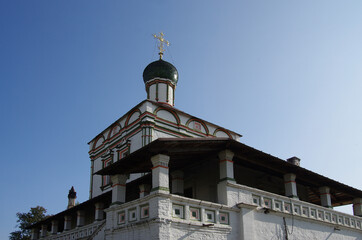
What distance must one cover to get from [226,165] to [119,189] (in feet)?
10.9

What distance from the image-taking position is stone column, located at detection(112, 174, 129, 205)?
1225 cm

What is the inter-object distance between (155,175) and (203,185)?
4.11 metres

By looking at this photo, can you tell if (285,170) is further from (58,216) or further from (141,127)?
(58,216)

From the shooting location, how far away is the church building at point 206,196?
429 inches

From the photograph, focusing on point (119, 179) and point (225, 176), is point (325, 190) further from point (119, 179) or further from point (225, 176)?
point (119, 179)

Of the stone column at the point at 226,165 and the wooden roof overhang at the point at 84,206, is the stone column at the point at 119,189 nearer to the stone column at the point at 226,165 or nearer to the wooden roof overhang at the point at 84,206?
the stone column at the point at 226,165

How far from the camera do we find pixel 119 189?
12.4 m

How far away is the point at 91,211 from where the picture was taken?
20.8 m

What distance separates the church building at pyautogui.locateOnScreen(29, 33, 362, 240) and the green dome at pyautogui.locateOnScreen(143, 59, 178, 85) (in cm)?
418

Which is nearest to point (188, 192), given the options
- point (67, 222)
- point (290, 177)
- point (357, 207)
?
point (290, 177)

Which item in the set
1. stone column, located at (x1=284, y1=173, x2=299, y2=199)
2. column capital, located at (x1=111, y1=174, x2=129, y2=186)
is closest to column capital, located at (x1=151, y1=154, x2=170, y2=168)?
column capital, located at (x1=111, y1=174, x2=129, y2=186)

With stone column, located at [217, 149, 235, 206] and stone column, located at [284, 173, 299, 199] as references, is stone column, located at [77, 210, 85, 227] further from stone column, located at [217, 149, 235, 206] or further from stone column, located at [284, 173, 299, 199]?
stone column, located at [284, 173, 299, 199]

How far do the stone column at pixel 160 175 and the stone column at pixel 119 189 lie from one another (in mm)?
1774

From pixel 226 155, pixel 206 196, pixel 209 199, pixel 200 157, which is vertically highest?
pixel 200 157
